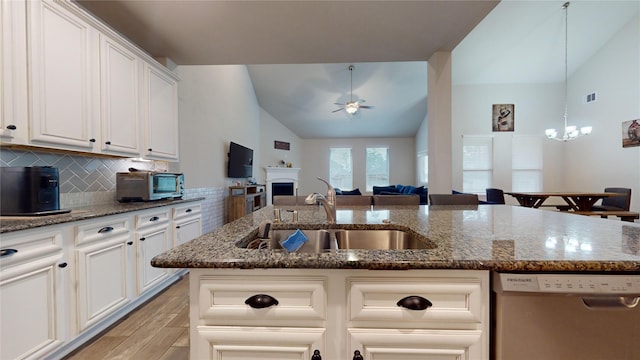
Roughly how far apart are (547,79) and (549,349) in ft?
→ 26.4

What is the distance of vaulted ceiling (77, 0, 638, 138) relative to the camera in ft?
7.97

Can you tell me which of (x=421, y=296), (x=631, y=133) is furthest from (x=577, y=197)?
(x=421, y=296)

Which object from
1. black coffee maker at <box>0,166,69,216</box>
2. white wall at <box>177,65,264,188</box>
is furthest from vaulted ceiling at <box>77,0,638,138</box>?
black coffee maker at <box>0,166,69,216</box>

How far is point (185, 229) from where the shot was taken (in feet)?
9.61

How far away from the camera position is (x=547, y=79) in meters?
6.53

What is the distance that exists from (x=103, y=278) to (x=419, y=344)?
208 centimetres

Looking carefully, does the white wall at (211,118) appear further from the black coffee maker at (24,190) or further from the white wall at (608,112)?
the white wall at (608,112)

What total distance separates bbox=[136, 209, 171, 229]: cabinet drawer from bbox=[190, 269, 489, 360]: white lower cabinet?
172cm

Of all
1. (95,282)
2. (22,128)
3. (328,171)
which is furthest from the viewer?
(328,171)

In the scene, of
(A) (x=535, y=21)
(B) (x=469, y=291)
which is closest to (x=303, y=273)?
(B) (x=469, y=291)

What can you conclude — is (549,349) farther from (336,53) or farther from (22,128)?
(336,53)

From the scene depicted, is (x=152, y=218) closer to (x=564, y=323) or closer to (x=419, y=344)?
(x=419, y=344)

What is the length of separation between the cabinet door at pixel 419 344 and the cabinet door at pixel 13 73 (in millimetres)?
2118

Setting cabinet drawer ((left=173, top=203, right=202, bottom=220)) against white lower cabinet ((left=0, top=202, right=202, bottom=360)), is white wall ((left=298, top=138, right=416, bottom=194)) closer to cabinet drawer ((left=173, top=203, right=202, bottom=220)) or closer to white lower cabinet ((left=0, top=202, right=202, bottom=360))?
cabinet drawer ((left=173, top=203, right=202, bottom=220))
